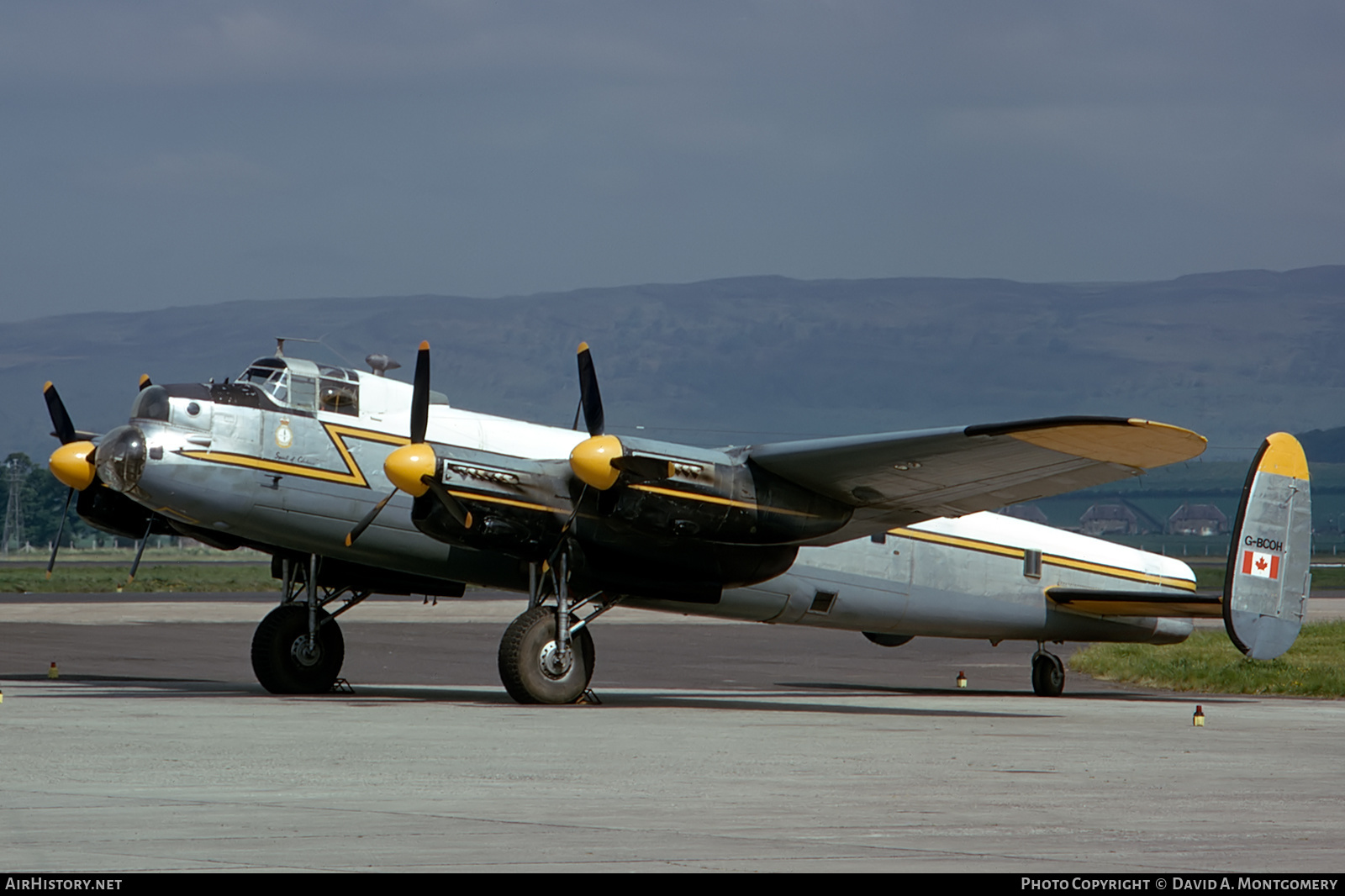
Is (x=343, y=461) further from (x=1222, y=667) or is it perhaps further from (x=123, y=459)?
(x=1222, y=667)

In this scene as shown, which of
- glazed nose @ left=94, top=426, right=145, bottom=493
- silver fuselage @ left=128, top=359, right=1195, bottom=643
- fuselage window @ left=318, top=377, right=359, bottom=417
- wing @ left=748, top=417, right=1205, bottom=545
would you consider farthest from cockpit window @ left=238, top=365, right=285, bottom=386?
wing @ left=748, top=417, right=1205, bottom=545

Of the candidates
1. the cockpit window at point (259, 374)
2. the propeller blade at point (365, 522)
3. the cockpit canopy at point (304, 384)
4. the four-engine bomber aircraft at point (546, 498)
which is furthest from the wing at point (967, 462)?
the cockpit window at point (259, 374)

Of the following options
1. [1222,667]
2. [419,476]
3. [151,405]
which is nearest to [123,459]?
[151,405]

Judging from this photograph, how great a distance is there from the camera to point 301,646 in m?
21.6

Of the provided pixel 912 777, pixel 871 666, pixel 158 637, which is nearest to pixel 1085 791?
pixel 912 777

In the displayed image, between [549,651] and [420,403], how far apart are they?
11.1 feet

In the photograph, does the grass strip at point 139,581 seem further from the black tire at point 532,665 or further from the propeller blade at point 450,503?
the propeller blade at point 450,503

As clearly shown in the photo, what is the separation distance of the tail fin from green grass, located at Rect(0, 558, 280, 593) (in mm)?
51331

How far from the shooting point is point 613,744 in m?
14.0

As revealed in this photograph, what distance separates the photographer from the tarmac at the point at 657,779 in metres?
7.84

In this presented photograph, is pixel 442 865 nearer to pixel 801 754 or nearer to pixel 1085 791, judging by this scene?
pixel 1085 791

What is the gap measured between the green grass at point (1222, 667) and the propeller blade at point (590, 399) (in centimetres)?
1244

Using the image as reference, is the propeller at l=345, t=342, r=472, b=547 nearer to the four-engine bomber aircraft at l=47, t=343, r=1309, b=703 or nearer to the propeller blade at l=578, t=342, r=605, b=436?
the four-engine bomber aircraft at l=47, t=343, r=1309, b=703

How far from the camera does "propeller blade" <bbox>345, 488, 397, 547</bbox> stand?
19.2m
